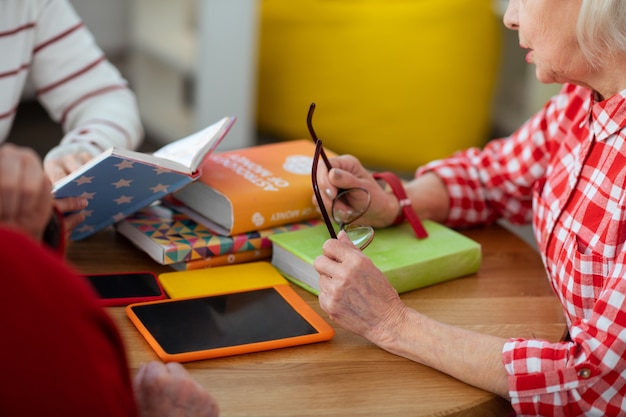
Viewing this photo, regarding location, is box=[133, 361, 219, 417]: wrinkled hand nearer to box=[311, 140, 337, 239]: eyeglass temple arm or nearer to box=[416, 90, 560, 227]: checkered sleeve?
box=[311, 140, 337, 239]: eyeglass temple arm

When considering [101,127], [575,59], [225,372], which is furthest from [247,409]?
[101,127]

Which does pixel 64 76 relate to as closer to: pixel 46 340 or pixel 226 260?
pixel 226 260

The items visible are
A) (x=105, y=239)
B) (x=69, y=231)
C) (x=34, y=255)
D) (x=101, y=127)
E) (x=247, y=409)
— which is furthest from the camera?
(x=101, y=127)

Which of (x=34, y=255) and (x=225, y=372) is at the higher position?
(x=34, y=255)

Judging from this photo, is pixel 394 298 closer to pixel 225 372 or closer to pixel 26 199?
pixel 225 372

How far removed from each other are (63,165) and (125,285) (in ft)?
0.92

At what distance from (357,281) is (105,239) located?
1.54 ft

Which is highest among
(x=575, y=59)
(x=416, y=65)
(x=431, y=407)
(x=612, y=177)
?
(x=575, y=59)

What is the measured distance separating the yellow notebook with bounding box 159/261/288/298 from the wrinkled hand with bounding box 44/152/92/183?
25 centimetres

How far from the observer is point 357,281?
1109 millimetres

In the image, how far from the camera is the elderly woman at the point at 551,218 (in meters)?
1.03

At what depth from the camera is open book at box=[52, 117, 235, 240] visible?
1146 millimetres

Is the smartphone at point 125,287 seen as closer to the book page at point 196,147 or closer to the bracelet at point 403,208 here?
the book page at point 196,147

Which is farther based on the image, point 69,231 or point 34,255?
point 69,231
